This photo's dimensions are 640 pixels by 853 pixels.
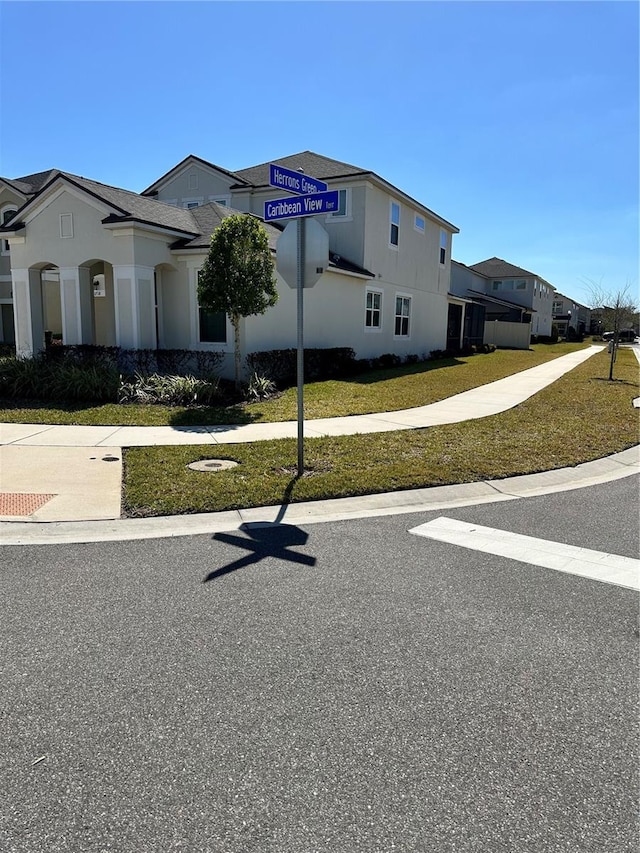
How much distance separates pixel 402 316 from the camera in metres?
25.4

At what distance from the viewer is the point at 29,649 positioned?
3434 mm

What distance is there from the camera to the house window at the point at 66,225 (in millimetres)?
15250

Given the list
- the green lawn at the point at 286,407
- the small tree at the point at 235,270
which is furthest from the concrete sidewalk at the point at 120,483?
the small tree at the point at 235,270

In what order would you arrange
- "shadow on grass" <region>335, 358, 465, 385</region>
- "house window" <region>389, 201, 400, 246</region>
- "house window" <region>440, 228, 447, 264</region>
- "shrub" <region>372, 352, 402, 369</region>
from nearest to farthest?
"shadow on grass" <region>335, 358, 465, 385</region>
"shrub" <region>372, 352, 402, 369</region>
"house window" <region>389, 201, 400, 246</region>
"house window" <region>440, 228, 447, 264</region>

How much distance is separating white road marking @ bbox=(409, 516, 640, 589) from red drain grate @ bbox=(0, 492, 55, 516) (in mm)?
→ 3826

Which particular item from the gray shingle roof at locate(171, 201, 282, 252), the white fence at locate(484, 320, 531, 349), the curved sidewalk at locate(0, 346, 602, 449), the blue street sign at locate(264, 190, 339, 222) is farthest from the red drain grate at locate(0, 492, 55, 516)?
the white fence at locate(484, 320, 531, 349)

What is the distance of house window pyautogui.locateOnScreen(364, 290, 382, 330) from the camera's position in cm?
2221

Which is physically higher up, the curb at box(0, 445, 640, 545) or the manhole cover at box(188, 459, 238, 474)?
the manhole cover at box(188, 459, 238, 474)

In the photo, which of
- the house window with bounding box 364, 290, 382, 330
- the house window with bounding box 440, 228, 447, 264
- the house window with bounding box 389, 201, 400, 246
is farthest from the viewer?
the house window with bounding box 440, 228, 447, 264

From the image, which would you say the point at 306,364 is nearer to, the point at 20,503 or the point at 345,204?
the point at 345,204

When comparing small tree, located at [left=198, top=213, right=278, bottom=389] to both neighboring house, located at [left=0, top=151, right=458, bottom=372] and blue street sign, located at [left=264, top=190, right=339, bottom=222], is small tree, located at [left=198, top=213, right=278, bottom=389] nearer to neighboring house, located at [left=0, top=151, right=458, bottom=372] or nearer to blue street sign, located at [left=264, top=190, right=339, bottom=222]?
neighboring house, located at [left=0, top=151, right=458, bottom=372]

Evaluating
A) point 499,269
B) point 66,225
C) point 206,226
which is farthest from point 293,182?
point 499,269

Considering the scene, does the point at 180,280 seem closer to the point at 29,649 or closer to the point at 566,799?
the point at 29,649

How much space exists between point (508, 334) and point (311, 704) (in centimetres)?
4958
